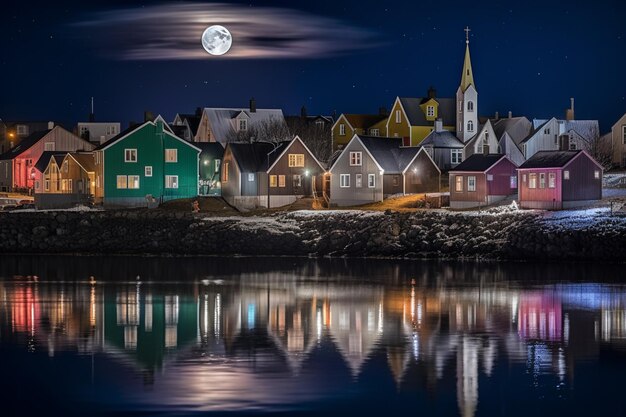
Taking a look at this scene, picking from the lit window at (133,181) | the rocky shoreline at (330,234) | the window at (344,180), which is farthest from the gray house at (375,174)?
the lit window at (133,181)

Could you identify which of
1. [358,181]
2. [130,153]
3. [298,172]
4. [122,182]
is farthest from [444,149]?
[122,182]

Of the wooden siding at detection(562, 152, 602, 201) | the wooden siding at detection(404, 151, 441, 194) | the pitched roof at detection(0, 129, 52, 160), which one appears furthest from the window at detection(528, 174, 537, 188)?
the pitched roof at detection(0, 129, 52, 160)

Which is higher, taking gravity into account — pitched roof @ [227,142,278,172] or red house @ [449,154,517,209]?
pitched roof @ [227,142,278,172]

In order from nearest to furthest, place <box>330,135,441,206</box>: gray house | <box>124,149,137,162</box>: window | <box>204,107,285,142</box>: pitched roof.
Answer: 1. <box>330,135,441,206</box>: gray house
2. <box>124,149,137,162</box>: window
3. <box>204,107,285,142</box>: pitched roof

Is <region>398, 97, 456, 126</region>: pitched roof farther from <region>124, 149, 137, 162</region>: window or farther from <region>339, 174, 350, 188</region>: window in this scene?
<region>124, 149, 137, 162</region>: window

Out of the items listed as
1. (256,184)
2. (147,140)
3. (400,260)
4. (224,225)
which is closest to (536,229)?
(400,260)

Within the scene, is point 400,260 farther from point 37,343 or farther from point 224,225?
point 37,343

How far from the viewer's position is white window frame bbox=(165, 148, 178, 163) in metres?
82.6

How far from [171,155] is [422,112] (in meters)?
30.7

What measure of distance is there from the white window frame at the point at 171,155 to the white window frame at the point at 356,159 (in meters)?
13.0

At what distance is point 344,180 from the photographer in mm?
80875

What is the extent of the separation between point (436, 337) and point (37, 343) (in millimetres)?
11533

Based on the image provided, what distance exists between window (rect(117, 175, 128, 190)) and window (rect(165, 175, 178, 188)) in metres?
2.96

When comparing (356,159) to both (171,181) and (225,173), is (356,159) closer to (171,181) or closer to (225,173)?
(225,173)
